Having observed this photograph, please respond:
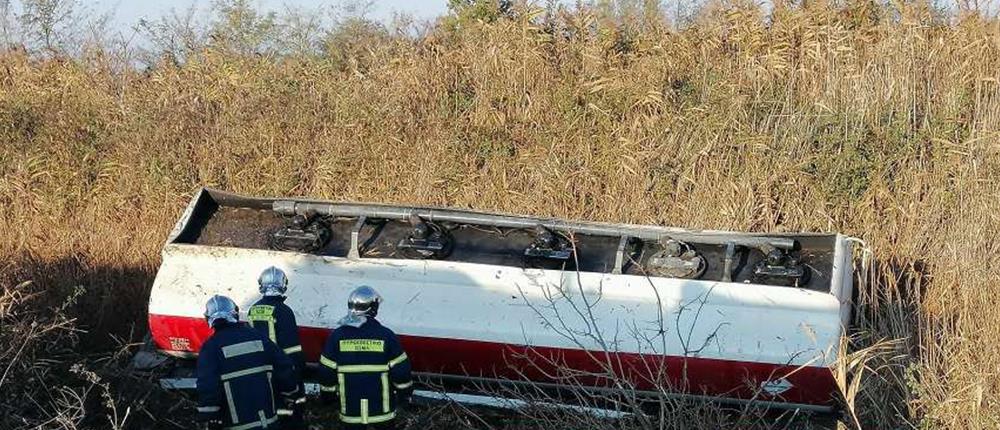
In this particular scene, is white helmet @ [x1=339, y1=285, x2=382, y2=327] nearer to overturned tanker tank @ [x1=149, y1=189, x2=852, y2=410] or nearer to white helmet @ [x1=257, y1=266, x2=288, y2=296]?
white helmet @ [x1=257, y1=266, x2=288, y2=296]

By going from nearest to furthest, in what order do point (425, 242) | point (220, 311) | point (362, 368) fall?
point (220, 311), point (362, 368), point (425, 242)

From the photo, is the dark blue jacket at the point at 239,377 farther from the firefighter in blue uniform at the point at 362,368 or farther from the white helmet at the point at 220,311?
the firefighter in blue uniform at the point at 362,368

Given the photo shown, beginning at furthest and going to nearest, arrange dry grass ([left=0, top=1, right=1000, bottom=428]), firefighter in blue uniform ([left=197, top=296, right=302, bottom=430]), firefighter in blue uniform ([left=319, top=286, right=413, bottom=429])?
dry grass ([left=0, top=1, right=1000, bottom=428]), firefighter in blue uniform ([left=319, top=286, right=413, bottom=429]), firefighter in blue uniform ([left=197, top=296, right=302, bottom=430])

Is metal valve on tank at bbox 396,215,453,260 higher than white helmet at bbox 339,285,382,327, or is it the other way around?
metal valve on tank at bbox 396,215,453,260

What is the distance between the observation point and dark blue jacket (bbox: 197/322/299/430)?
6.08 meters

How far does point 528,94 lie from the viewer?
1241 centimetres

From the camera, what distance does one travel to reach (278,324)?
22.7 feet

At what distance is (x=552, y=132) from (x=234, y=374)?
6.27m

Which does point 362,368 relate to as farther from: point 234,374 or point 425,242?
point 425,242

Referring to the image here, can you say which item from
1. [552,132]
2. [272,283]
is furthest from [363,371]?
[552,132]

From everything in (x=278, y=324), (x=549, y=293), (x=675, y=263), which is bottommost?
(x=278, y=324)

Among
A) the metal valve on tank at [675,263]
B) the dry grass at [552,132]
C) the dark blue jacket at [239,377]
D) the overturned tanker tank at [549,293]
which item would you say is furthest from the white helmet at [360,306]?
the dry grass at [552,132]

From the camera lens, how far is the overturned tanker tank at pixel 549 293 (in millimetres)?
7133

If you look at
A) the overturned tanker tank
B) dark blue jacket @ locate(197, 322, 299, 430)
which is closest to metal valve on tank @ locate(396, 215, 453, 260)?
the overturned tanker tank
